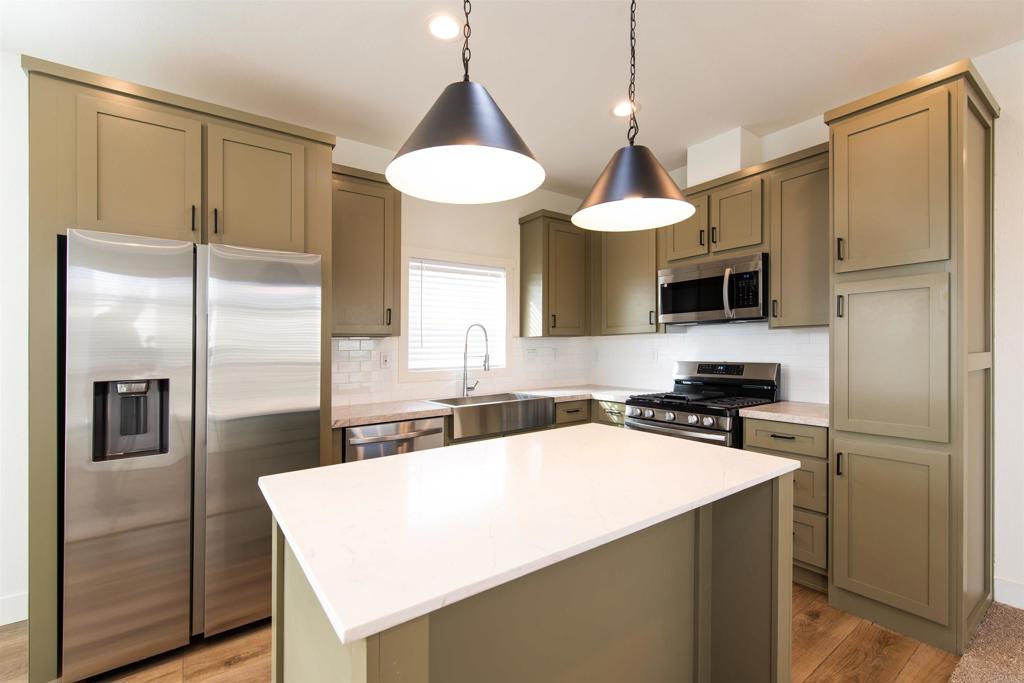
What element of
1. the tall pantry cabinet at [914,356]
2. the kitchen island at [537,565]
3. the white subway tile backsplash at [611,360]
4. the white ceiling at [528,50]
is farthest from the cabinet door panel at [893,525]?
the white ceiling at [528,50]

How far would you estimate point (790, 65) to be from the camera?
2.53 m

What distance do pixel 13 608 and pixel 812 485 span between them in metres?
4.11

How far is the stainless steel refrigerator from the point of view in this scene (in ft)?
6.33

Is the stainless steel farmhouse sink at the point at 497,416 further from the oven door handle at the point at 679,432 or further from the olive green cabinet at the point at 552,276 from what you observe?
the olive green cabinet at the point at 552,276

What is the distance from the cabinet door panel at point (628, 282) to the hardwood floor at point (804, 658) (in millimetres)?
2187

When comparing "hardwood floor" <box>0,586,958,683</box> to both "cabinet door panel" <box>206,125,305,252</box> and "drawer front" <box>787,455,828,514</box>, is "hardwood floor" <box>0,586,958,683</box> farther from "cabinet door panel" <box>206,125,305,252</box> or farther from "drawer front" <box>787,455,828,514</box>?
"cabinet door panel" <box>206,125,305,252</box>

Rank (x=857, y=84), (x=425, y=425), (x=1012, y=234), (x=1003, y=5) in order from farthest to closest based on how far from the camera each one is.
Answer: (x=425, y=425)
(x=857, y=84)
(x=1012, y=234)
(x=1003, y=5)

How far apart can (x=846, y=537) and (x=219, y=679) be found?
2947 mm

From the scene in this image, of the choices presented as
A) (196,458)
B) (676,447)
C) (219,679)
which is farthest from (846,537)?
(196,458)

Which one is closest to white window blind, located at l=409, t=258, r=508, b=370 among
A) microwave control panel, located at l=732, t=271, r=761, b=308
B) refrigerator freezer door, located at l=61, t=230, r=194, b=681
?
refrigerator freezer door, located at l=61, t=230, r=194, b=681

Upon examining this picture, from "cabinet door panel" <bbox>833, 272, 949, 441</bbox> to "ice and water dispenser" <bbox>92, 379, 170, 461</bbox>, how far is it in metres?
3.20

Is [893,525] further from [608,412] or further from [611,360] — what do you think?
[611,360]

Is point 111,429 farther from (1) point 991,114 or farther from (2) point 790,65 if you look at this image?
(1) point 991,114

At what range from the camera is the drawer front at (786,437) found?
2551mm
